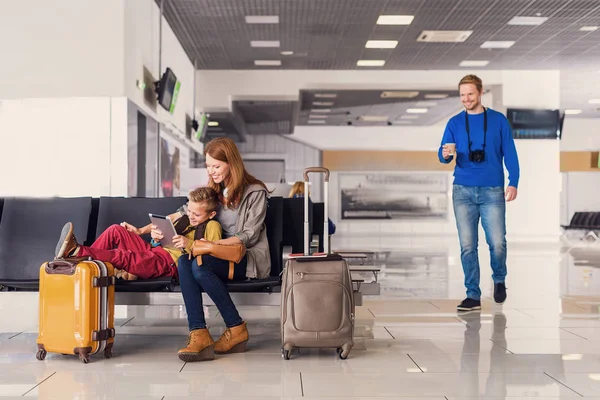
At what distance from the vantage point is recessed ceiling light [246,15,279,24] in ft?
33.7

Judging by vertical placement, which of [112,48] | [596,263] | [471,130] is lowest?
[596,263]

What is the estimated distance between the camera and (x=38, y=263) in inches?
163

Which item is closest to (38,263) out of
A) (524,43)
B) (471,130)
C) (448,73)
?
(471,130)

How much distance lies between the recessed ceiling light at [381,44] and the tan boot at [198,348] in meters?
9.15

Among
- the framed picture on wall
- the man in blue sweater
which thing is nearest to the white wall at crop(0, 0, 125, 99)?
the man in blue sweater

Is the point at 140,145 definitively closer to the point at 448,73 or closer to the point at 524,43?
the point at 524,43

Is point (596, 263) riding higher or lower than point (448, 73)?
lower

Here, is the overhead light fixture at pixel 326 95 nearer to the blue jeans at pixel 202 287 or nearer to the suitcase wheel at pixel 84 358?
the blue jeans at pixel 202 287

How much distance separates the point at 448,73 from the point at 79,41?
30.9 feet

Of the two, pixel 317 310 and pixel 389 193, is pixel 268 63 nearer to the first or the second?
pixel 317 310

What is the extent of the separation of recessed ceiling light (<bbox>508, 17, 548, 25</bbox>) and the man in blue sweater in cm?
611

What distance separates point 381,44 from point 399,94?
3982 millimetres

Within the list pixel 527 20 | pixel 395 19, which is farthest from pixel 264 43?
pixel 527 20

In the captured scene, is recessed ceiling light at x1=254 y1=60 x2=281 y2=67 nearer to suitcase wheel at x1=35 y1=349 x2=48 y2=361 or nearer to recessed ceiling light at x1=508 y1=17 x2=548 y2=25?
recessed ceiling light at x1=508 y1=17 x2=548 y2=25
